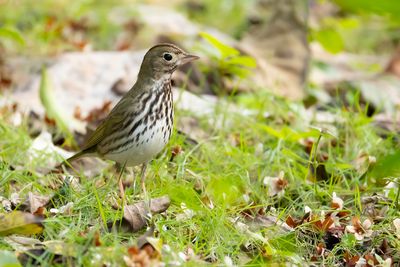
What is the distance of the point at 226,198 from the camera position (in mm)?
4246

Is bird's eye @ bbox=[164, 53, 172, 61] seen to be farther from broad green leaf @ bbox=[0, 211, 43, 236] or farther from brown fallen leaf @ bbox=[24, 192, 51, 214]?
broad green leaf @ bbox=[0, 211, 43, 236]

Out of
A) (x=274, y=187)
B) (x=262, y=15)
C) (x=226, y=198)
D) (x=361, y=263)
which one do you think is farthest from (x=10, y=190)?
(x=262, y=15)

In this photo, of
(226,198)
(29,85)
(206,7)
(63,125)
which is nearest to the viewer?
(226,198)

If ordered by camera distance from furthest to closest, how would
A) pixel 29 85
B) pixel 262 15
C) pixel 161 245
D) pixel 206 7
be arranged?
pixel 206 7, pixel 262 15, pixel 29 85, pixel 161 245

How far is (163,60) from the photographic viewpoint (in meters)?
4.68

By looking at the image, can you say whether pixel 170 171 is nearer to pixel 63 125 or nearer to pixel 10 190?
→ pixel 10 190

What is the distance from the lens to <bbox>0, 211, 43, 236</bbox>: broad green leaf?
11.0 ft

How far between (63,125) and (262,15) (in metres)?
4.89

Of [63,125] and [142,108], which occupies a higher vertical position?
[142,108]

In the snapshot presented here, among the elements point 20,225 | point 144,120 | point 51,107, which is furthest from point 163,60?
point 20,225

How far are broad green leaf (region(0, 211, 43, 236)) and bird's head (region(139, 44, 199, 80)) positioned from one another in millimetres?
1498

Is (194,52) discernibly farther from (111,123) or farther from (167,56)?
(111,123)

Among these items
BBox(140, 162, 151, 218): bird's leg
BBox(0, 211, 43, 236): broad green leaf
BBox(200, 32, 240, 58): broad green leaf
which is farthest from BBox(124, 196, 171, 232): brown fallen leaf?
BBox(200, 32, 240, 58): broad green leaf

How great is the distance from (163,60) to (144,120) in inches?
19.0
